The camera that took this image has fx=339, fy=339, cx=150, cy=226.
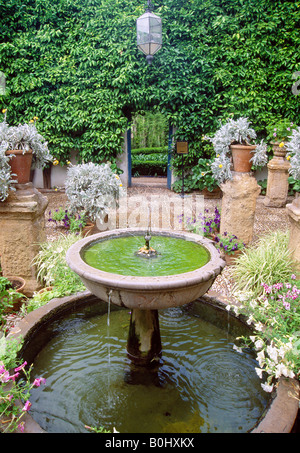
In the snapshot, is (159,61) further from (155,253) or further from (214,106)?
(155,253)

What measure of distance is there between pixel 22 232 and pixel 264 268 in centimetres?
261

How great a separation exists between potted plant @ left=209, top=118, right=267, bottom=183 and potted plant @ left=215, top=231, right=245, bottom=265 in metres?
0.94

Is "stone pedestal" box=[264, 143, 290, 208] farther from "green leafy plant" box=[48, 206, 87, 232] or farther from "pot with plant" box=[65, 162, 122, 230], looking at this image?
"green leafy plant" box=[48, 206, 87, 232]

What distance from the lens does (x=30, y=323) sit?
2.76 m

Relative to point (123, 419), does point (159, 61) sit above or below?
above

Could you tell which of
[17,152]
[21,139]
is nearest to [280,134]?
[21,139]

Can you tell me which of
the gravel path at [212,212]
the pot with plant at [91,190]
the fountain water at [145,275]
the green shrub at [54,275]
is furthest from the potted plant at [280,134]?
the green shrub at [54,275]

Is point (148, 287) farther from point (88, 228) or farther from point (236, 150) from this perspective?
point (236, 150)

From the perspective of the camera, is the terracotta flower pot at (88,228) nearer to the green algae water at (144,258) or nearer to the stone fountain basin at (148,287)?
the green algae water at (144,258)

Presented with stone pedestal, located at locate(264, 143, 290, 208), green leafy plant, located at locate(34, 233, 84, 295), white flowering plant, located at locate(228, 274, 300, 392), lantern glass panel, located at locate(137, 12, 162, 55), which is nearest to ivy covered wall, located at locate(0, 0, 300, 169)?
stone pedestal, located at locate(264, 143, 290, 208)

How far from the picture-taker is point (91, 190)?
4.86 metres

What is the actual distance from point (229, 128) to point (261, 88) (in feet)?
13.5

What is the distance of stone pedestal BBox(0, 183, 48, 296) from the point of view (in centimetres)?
355
